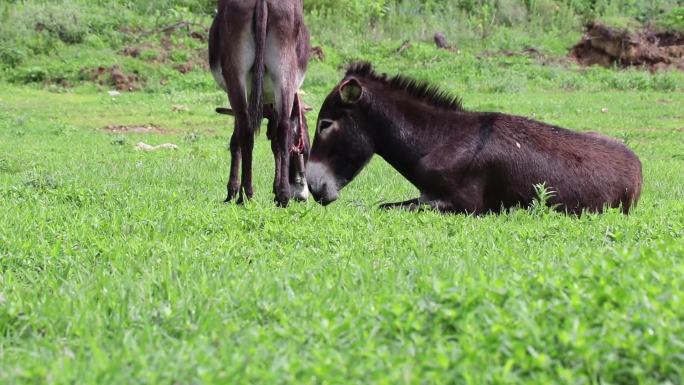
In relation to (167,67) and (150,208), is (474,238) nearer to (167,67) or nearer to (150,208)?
(150,208)

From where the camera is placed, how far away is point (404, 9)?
35.6 m

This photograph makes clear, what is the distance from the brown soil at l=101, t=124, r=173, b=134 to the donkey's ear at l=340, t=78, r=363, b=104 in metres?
10.5

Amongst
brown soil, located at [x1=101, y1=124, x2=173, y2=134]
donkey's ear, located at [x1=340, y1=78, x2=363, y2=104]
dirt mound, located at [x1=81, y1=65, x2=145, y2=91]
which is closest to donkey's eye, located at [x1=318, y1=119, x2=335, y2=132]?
donkey's ear, located at [x1=340, y1=78, x2=363, y2=104]

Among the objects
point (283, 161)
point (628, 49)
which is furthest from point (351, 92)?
point (628, 49)

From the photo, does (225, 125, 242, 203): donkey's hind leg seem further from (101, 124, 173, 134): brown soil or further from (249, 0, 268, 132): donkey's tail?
(101, 124, 173, 134): brown soil

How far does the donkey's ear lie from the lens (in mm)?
7418

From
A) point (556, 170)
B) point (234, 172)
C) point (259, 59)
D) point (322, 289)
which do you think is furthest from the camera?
point (234, 172)

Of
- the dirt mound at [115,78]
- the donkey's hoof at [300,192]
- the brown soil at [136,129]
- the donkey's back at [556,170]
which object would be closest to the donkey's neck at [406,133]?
the donkey's back at [556,170]

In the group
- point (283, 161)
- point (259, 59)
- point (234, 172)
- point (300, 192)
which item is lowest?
point (300, 192)

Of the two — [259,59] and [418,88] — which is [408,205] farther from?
[259,59]

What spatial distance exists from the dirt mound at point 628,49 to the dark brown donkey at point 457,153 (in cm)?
2259

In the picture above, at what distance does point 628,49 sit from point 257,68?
23.8m

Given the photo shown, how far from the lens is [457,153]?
7.10m

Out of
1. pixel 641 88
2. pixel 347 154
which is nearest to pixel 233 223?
pixel 347 154
